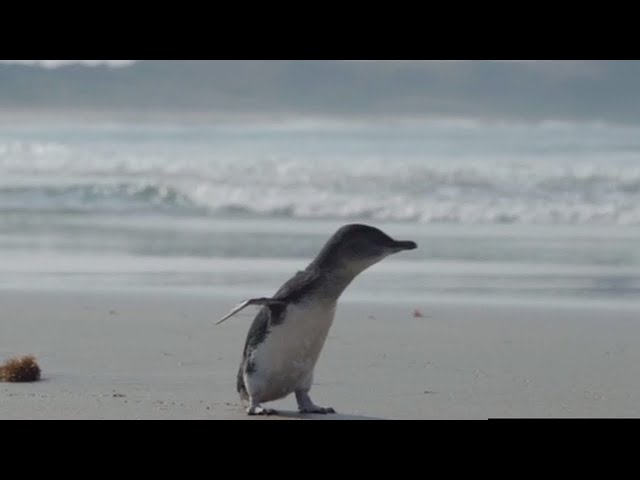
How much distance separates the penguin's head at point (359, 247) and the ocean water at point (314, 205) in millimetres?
4716

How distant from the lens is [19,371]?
703 cm

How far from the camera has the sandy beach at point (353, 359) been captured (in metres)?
6.51

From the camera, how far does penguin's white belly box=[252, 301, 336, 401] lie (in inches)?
239

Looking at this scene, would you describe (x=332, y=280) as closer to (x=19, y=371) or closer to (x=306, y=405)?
(x=306, y=405)

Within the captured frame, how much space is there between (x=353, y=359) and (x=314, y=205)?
32.3 feet

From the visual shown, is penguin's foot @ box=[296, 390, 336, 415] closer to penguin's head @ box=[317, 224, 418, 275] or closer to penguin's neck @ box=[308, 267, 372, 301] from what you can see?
penguin's neck @ box=[308, 267, 372, 301]

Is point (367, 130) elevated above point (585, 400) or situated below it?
above

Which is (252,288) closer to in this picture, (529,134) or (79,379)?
(79,379)

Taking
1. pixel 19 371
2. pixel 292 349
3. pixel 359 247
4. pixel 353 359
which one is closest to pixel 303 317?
pixel 292 349

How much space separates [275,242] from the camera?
14.7 meters

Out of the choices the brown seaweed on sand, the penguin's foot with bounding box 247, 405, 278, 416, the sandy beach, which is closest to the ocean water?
the sandy beach

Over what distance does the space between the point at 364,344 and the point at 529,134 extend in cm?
1435

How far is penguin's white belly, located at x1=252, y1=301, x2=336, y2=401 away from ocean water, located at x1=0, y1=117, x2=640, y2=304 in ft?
15.1

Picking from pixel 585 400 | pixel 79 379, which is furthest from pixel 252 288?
pixel 585 400
